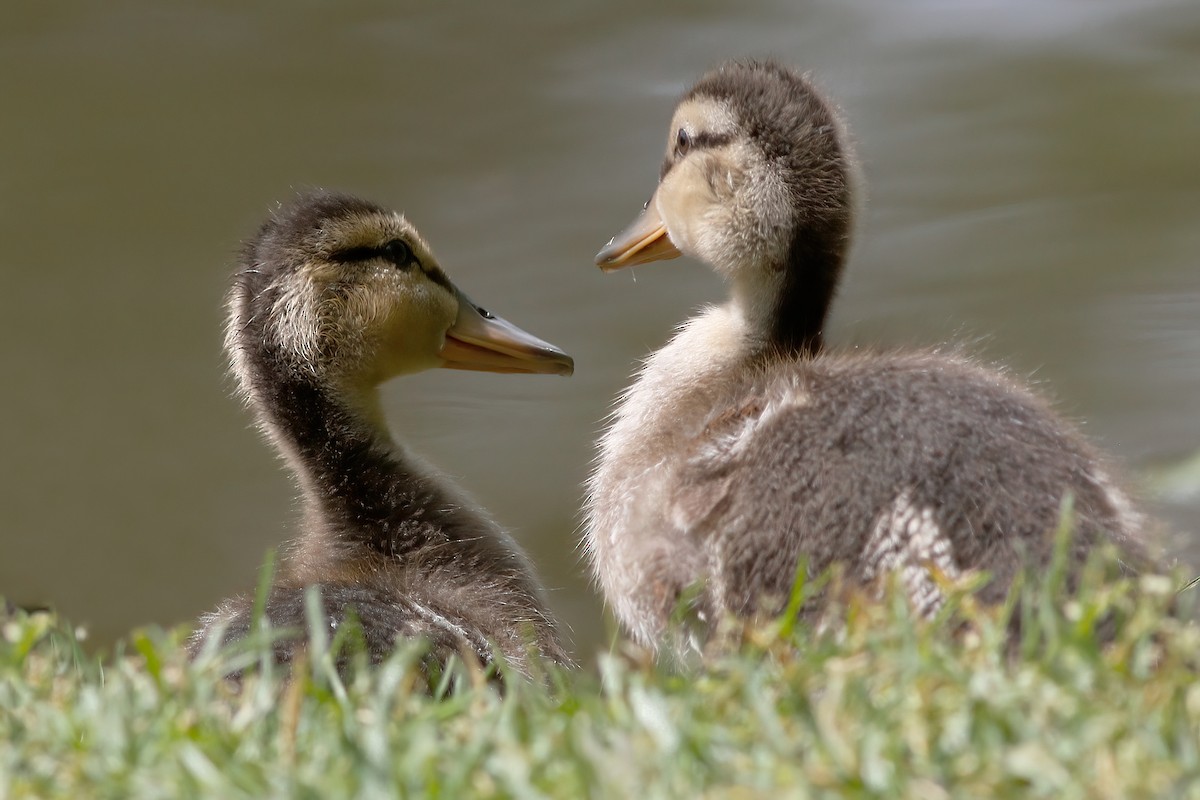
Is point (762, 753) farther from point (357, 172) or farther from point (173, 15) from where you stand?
point (173, 15)

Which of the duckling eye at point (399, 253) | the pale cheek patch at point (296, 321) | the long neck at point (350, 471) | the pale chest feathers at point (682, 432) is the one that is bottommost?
the long neck at point (350, 471)

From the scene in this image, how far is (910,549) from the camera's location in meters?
2.25

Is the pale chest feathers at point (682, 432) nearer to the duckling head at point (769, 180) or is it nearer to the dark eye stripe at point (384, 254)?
the duckling head at point (769, 180)

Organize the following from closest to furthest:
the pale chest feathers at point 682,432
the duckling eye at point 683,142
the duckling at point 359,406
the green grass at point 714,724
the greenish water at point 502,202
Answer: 1. the green grass at point 714,724
2. the pale chest feathers at point 682,432
3. the duckling at point 359,406
4. the duckling eye at point 683,142
5. the greenish water at point 502,202

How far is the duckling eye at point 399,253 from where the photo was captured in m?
3.43

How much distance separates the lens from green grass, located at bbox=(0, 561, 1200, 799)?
1.45m

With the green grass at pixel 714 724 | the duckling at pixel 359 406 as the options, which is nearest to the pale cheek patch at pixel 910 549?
the green grass at pixel 714 724

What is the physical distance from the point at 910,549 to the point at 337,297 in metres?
1.55

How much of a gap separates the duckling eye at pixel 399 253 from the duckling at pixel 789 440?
0.60 meters

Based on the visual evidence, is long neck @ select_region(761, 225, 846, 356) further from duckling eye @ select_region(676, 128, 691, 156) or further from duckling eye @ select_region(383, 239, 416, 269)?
duckling eye @ select_region(383, 239, 416, 269)

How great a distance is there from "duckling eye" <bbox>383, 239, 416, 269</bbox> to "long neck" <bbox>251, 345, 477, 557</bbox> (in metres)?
0.33

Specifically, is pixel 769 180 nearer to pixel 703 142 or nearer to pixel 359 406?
pixel 703 142

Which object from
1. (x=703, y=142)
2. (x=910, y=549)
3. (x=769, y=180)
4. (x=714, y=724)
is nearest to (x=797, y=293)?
(x=769, y=180)

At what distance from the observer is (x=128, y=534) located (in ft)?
16.2
